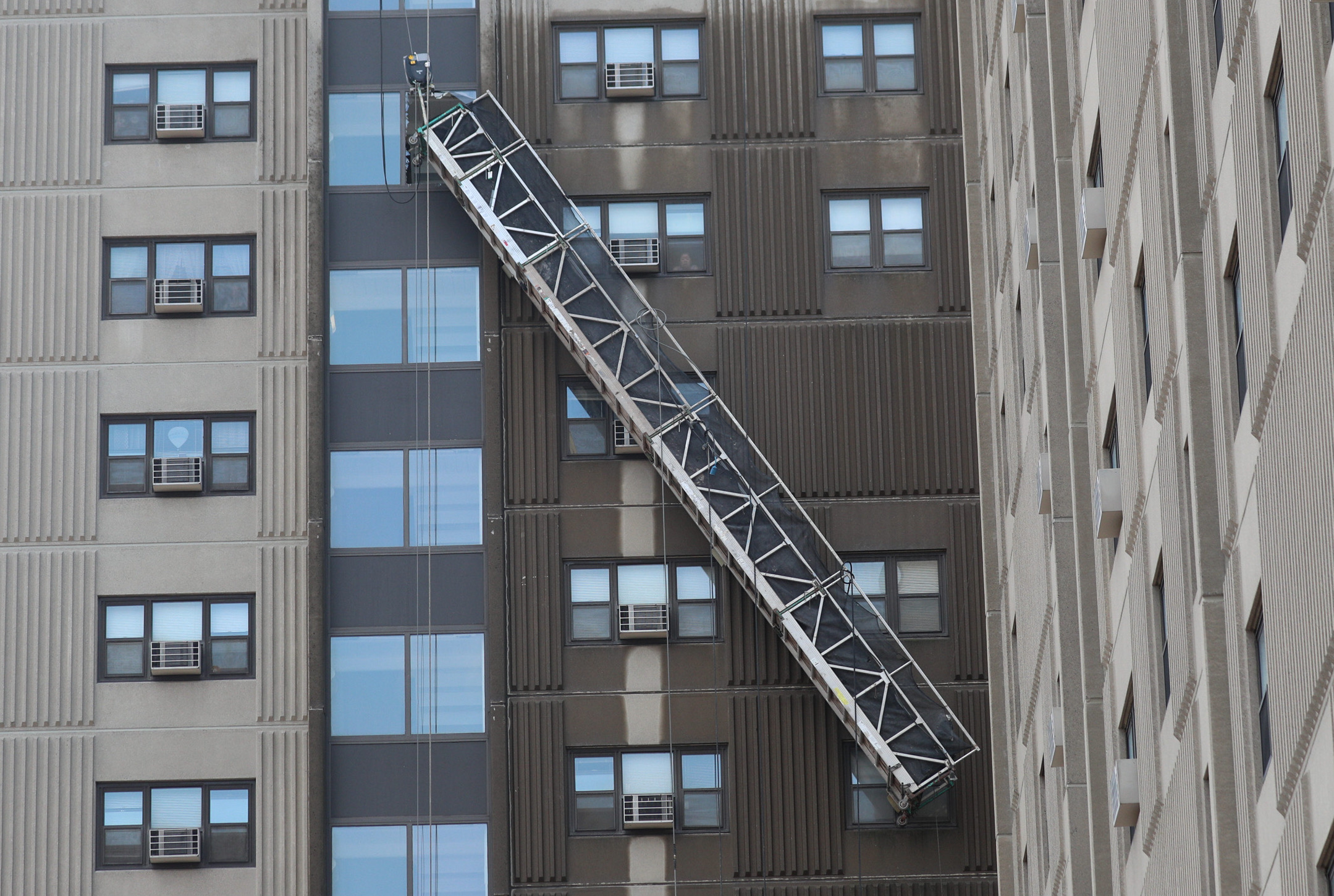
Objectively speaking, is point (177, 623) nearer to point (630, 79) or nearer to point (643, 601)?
point (643, 601)

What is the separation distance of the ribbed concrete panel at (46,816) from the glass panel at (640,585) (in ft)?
35.1

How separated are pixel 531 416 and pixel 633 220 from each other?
14.7ft

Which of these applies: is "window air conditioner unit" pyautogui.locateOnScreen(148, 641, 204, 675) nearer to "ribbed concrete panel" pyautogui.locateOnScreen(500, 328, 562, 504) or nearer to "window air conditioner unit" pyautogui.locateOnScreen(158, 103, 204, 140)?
"ribbed concrete panel" pyautogui.locateOnScreen(500, 328, 562, 504)

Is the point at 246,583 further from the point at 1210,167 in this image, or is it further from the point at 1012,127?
the point at 1210,167

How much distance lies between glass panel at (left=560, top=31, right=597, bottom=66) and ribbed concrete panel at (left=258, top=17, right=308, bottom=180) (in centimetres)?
541

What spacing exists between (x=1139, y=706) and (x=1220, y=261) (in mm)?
6299

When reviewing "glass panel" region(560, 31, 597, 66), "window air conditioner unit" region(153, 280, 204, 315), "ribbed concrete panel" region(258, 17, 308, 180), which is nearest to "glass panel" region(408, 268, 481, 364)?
"ribbed concrete panel" region(258, 17, 308, 180)

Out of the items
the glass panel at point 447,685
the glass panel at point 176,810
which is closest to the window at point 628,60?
the glass panel at point 447,685

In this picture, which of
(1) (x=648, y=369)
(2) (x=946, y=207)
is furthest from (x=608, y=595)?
(2) (x=946, y=207)

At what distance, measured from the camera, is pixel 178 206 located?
1654 inches

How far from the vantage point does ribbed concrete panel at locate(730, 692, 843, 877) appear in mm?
38594

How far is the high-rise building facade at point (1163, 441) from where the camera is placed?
56.7 ft

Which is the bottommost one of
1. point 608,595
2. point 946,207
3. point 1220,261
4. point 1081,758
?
point 1081,758

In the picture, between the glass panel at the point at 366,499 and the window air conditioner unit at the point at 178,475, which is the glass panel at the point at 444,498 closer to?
the glass panel at the point at 366,499
